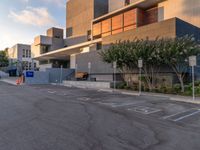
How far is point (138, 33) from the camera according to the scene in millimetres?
23281

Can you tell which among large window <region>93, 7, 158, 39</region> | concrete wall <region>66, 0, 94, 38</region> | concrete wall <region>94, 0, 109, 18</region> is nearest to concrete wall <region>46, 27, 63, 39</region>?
concrete wall <region>66, 0, 94, 38</region>

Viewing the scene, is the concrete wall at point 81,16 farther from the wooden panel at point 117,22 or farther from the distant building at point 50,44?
the wooden panel at point 117,22

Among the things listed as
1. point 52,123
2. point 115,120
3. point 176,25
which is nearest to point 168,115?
point 115,120

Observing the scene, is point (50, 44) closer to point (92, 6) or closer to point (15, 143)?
point (92, 6)

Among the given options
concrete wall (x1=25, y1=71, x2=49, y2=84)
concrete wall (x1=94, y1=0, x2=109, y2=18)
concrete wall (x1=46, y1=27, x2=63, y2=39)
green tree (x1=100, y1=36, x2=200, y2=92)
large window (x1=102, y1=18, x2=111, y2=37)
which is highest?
concrete wall (x1=94, y1=0, x2=109, y2=18)

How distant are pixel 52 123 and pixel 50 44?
4719 cm

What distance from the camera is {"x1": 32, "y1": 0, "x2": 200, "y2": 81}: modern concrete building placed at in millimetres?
21109

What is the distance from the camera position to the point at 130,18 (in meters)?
28.4

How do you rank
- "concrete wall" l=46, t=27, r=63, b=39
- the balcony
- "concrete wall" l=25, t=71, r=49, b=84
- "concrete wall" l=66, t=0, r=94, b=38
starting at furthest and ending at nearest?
"concrete wall" l=46, t=27, r=63, b=39
the balcony
"concrete wall" l=66, t=0, r=94, b=38
"concrete wall" l=25, t=71, r=49, b=84

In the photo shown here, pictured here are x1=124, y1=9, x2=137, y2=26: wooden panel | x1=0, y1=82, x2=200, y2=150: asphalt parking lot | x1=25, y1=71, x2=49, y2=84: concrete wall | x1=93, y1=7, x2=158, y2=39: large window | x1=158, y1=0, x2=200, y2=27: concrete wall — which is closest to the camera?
x1=0, y1=82, x2=200, y2=150: asphalt parking lot

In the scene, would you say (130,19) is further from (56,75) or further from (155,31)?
(56,75)

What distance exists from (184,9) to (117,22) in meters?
10.3

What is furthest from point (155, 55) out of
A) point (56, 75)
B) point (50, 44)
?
point (50, 44)

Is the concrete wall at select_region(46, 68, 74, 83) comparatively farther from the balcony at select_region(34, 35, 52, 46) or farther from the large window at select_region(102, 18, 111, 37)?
the balcony at select_region(34, 35, 52, 46)
